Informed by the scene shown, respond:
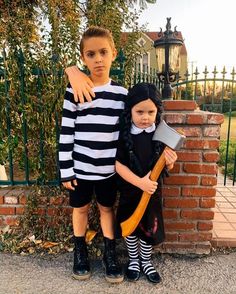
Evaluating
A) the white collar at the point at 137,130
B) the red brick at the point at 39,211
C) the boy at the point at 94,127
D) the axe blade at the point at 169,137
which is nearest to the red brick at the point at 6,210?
the red brick at the point at 39,211

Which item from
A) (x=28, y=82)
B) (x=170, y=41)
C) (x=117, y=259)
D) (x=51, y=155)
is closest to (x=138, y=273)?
(x=117, y=259)

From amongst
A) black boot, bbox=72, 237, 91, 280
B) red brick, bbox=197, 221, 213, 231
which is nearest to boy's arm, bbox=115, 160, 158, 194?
black boot, bbox=72, 237, 91, 280

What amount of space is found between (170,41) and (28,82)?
136cm

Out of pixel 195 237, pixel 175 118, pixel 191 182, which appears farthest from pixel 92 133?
pixel 195 237

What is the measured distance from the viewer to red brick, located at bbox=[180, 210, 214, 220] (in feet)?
8.09

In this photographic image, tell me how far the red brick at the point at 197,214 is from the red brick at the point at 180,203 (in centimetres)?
5

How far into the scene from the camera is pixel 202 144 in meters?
2.37

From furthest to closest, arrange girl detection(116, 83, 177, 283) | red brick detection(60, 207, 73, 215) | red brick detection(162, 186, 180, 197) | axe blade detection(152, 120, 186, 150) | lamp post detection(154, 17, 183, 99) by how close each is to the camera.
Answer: lamp post detection(154, 17, 183, 99), red brick detection(60, 207, 73, 215), red brick detection(162, 186, 180, 197), girl detection(116, 83, 177, 283), axe blade detection(152, 120, 186, 150)

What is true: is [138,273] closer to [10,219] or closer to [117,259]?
[117,259]

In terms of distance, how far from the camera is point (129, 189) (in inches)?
81.7

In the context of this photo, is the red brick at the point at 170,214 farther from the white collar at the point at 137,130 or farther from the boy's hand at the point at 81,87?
the boy's hand at the point at 81,87

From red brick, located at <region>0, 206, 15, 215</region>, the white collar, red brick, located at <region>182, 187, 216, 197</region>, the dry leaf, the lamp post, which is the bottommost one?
the dry leaf

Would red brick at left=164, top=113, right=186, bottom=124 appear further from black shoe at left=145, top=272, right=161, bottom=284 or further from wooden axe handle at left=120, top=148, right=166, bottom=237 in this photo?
black shoe at left=145, top=272, right=161, bottom=284

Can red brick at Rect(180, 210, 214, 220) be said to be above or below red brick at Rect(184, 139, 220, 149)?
below
